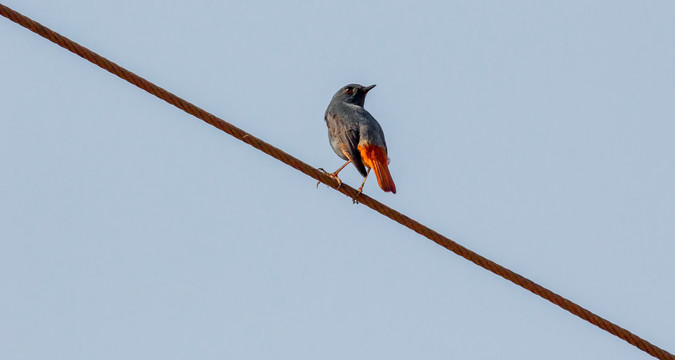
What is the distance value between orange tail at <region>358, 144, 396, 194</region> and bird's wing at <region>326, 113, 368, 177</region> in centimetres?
7

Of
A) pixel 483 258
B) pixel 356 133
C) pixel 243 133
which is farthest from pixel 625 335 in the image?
pixel 356 133

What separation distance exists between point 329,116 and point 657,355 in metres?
5.17

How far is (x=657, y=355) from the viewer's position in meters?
6.16

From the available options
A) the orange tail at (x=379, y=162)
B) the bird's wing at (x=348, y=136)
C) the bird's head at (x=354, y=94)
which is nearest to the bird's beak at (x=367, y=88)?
the bird's head at (x=354, y=94)

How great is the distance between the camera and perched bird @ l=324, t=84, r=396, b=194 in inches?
352

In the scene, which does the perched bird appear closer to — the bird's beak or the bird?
the bird

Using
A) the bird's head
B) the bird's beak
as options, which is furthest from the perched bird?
the bird's beak

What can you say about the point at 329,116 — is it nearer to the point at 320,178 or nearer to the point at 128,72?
the point at 320,178

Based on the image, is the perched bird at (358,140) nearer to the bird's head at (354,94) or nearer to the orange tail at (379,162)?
the orange tail at (379,162)

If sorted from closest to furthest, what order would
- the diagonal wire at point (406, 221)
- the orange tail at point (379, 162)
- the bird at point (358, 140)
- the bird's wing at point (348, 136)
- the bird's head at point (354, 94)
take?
the diagonal wire at point (406, 221) < the orange tail at point (379, 162) < the bird at point (358, 140) < the bird's wing at point (348, 136) < the bird's head at point (354, 94)

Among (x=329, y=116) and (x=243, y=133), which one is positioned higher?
(x=329, y=116)

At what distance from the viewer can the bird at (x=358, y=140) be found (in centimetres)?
893

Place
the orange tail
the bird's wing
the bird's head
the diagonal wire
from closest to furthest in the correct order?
the diagonal wire → the orange tail → the bird's wing → the bird's head

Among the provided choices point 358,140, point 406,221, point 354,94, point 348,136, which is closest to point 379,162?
point 358,140
